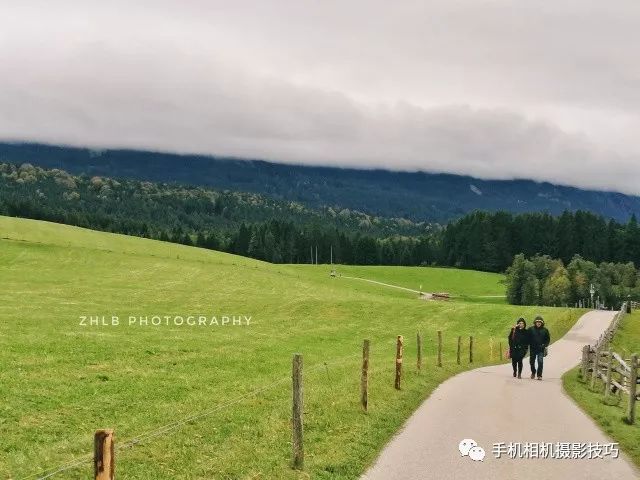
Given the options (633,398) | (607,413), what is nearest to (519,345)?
(607,413)

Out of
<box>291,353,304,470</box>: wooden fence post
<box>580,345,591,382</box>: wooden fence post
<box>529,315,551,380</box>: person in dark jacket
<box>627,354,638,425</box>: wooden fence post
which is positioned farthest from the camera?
<box>580,345,591,382</box>: wooden fence post

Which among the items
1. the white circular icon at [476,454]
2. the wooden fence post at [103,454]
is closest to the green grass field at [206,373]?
the white circular icon at [476,454]

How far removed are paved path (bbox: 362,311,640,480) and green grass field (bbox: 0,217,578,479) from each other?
0.79m

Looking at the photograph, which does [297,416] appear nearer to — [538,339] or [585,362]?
[538,339]

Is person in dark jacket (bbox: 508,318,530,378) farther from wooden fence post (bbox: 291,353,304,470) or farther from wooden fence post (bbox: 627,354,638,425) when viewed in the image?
wooden fence post (bbox: 291,353,304,470)

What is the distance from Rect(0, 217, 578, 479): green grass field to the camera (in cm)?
1454

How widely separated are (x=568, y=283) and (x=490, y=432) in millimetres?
142362

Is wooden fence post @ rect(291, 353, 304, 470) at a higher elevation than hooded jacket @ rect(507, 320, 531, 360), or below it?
higher

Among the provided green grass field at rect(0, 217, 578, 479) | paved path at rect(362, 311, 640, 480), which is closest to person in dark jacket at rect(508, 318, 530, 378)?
paved path at rect(362, 311, 640, 480)

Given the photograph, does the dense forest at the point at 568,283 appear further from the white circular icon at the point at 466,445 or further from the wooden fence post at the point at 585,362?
the white circular icon at the point at 466,445

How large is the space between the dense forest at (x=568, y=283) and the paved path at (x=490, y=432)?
120m

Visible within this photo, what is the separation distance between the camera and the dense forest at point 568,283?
145750mm

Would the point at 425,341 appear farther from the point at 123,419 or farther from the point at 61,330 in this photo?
the point at 123,419

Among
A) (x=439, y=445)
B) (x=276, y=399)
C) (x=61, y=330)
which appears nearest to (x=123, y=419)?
(x=276, y=399)
